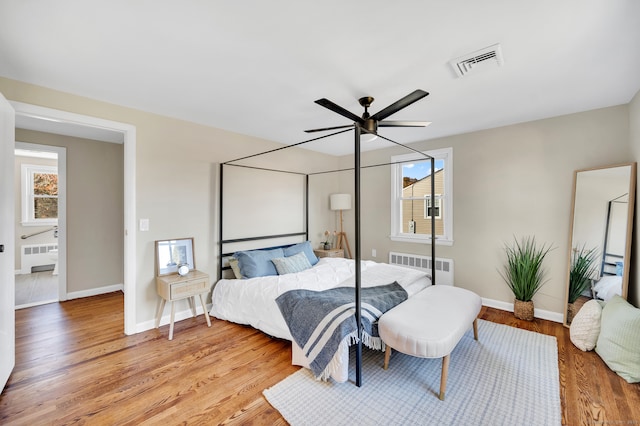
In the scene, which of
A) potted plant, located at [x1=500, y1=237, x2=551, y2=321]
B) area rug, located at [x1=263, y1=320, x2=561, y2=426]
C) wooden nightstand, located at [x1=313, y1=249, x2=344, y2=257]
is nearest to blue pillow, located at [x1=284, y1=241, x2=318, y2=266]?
wooden nightstand, located at [x1=313, y1=249, x2=344, y2=257]

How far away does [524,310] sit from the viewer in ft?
10.8

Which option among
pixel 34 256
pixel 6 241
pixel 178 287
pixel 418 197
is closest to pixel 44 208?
pixel 34 256

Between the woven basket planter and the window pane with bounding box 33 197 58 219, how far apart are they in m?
8.58

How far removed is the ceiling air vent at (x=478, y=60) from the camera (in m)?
1.89

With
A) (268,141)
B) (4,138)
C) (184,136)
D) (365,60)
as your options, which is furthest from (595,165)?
(4,138)

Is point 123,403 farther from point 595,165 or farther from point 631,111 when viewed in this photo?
point 631,111

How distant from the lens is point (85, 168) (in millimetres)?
4312

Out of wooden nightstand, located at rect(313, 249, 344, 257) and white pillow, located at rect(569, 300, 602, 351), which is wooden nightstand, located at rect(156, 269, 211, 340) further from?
white pillow, located at rect(569, 300, 602, 351)

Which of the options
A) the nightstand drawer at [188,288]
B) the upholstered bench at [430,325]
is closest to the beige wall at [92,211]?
the nightstand drawer at [188,288]

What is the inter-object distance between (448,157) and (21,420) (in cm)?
499

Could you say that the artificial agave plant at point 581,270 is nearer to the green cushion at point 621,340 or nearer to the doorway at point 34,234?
the green cushion at point 621,340

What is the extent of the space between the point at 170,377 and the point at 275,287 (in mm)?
1149

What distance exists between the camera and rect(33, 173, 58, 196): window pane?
222 inches

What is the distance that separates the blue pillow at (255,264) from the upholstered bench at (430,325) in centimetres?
169
